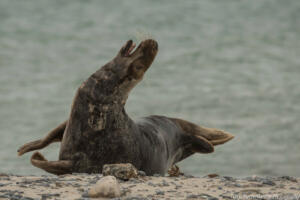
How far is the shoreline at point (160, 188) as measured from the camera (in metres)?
4.21

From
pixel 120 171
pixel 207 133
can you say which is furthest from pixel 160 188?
pixel 207 133

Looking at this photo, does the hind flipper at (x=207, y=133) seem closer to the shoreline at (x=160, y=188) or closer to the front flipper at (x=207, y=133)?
the front flipper at (x=207, y=133)

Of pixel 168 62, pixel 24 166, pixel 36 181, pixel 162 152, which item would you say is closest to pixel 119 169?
Answer: pixel 36 181

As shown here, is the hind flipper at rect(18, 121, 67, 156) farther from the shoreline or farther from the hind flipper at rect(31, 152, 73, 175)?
the shoreline

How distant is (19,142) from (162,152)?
11.7 m

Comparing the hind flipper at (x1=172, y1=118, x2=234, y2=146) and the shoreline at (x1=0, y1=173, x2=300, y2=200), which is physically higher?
the hind flipper at (x1=172, y1=118, x2=234, y2=146)

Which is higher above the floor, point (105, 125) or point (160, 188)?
point (105, 125)

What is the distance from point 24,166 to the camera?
15.6 m

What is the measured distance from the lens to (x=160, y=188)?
15.3ft

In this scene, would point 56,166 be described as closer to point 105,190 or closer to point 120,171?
point 120,171

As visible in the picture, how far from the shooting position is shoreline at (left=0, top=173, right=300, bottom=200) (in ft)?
13.8

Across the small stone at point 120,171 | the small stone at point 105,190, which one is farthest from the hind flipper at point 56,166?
the small stone at point 105,190

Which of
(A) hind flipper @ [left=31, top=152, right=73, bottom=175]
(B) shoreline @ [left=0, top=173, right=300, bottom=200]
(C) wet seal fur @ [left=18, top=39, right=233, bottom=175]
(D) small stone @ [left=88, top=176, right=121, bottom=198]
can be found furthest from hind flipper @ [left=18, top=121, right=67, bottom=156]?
(D) small stone @ [left=88, top=176, right=121, bottom=198]

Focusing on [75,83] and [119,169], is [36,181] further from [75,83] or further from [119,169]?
[75,83]
